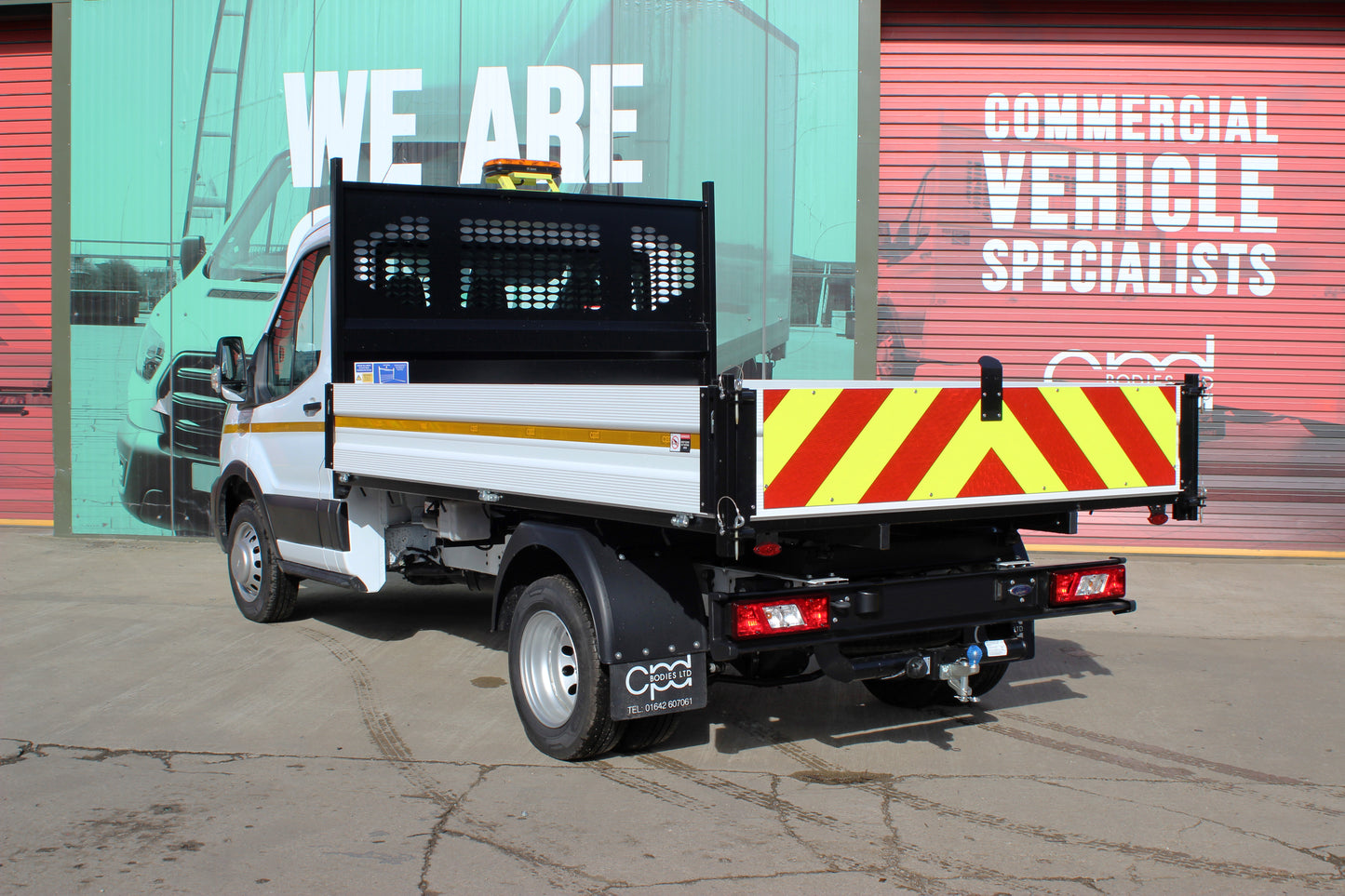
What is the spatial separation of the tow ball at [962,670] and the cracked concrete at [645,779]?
34 cm

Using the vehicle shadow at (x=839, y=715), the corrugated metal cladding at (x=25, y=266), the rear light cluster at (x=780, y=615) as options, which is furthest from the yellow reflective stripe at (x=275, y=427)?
the corrugated metal cladding at (x=25, y=266)

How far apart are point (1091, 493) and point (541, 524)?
2.20 meters

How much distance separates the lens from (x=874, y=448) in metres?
4.26

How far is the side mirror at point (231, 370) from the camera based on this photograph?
7.56 m

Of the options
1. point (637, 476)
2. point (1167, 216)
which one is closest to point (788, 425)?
point (637, 476)

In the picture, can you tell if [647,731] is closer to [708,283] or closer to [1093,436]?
[1093,436]

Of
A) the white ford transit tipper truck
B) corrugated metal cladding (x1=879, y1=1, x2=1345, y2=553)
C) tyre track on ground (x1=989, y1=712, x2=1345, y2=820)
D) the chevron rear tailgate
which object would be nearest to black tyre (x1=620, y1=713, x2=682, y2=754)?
the white ford transit tipper truck

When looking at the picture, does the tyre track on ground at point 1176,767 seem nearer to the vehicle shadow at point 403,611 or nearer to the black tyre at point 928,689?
the black tyre at point 928,689

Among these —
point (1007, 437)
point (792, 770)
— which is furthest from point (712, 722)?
point (1007, 437)

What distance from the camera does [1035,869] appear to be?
3855 millimetres

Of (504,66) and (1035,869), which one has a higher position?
(504,66)

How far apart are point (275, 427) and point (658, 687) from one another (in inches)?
149

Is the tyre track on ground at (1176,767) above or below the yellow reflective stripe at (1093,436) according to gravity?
below

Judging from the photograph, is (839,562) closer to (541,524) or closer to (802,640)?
(802,640)
